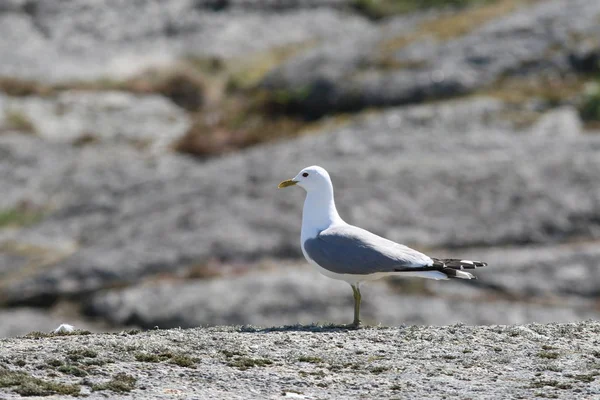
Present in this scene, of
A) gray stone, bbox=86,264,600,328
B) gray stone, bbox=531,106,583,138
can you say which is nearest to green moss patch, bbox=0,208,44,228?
gray stone, bbox=86,264,600,328

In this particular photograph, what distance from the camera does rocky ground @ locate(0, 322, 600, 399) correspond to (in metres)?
13.9

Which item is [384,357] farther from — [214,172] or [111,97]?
[111,97]

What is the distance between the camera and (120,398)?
43.8ft

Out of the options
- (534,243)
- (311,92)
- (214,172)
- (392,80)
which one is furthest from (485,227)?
(311,92)

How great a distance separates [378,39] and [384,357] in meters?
53.2

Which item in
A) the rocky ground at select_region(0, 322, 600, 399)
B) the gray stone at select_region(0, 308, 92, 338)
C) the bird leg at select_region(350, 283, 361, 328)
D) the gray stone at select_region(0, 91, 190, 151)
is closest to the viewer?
the rocky ground at select_region(0, 322, 600, 399)

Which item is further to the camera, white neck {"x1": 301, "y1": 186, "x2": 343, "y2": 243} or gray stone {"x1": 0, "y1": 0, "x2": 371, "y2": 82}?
gray stone {"x1": 0, "y1": 0, "x2": 371, "y2": 82}

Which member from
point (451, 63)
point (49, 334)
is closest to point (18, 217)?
point (451, 63)

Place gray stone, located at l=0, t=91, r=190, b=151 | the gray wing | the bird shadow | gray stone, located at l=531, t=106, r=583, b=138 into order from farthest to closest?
gray stone, located at l=0, t=91, r=190, b=151 < gray stone, located at l=531, t=106, r=583, b=138 < the gray wing < the bird shadow

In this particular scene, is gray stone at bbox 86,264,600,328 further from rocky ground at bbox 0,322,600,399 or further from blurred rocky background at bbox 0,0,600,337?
rocky ground at bbox 0,322,600,399

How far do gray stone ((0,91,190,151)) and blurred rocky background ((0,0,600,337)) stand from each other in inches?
5.8

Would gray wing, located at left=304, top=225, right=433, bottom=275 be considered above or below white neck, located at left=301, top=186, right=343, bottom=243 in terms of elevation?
below

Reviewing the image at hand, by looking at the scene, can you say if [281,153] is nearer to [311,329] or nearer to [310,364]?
[311,329]

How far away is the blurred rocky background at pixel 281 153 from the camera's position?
3981 cm
